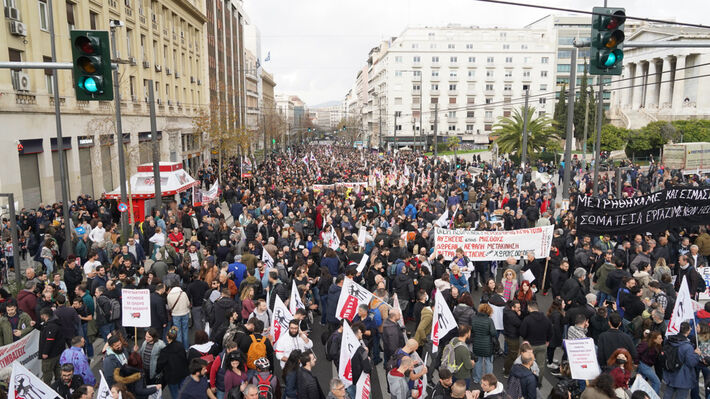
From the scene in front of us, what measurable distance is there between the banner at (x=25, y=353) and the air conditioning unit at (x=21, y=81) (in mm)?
17494

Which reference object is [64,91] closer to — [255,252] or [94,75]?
[255,252]

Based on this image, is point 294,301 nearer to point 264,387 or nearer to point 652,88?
point 264,387

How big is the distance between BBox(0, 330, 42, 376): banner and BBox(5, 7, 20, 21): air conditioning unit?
18.2 meters

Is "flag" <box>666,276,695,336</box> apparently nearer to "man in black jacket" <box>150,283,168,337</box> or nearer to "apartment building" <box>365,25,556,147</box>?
"man in black jacket" <box>150,283,168,337</box>

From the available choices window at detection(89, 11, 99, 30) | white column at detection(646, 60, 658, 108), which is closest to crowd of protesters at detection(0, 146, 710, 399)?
window at detection(89, 11, 99, 30)

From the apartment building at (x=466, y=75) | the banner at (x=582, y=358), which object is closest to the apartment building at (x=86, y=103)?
the banner at (x=582, y=358)

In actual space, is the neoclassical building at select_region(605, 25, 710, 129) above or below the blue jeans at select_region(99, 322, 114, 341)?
above

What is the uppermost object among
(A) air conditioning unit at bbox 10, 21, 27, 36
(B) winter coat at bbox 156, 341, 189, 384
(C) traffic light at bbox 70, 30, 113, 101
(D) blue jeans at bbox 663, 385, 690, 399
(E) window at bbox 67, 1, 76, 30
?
(E) window at bbox 67, 1, 76, 30

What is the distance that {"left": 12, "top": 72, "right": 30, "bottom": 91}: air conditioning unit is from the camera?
21953 mm

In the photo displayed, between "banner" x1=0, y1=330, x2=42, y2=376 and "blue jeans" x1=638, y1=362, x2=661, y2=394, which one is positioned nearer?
"blue jeans" x1=638, y1=362, x2=661, y2=394

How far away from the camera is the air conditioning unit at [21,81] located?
21953 mm

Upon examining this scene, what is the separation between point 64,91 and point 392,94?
66.6 m

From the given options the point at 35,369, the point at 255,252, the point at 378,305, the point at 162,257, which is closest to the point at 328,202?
the point at 255,252

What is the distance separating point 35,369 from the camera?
8.32 metres
